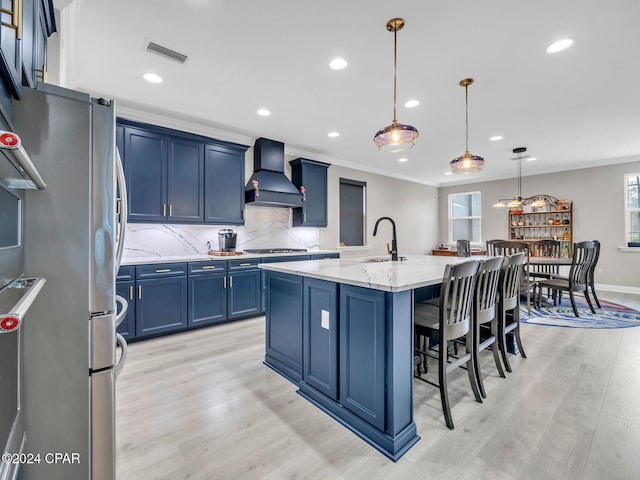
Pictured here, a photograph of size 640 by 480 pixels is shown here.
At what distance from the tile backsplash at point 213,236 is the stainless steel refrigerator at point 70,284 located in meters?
2.85

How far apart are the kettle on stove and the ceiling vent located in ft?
7.19

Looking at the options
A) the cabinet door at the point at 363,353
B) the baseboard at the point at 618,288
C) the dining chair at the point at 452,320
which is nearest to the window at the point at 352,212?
the dining chair at the point at 452,320

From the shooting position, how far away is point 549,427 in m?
1.84

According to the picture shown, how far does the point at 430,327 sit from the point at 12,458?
1.99 metres

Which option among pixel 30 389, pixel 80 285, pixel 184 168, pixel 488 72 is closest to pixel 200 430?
pixel 30 389

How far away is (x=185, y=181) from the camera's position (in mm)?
3895

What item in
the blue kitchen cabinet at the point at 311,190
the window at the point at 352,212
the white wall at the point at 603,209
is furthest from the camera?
the window at the point at 352,212

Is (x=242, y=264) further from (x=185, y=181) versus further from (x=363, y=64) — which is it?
(x=363, y=64)

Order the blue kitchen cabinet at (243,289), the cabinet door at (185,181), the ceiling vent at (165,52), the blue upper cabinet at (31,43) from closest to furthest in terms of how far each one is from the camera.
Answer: the blue upper cabinet at (31,43) → the ceiling vent at (165,52) → the cabinet door at (185,181) → the blue kitchen cabinet at (243,289)

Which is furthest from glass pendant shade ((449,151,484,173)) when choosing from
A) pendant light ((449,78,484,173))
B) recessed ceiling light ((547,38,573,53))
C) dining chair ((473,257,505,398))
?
dining chair ((473,257,505,398))

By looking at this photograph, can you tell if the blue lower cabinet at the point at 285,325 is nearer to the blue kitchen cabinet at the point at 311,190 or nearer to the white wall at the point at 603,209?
the blue kitchen cabinet at the point at 311,190

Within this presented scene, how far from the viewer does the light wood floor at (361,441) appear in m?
1.54

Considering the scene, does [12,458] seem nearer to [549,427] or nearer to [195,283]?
[549,427]

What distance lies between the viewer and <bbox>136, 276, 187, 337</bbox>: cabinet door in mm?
3340
